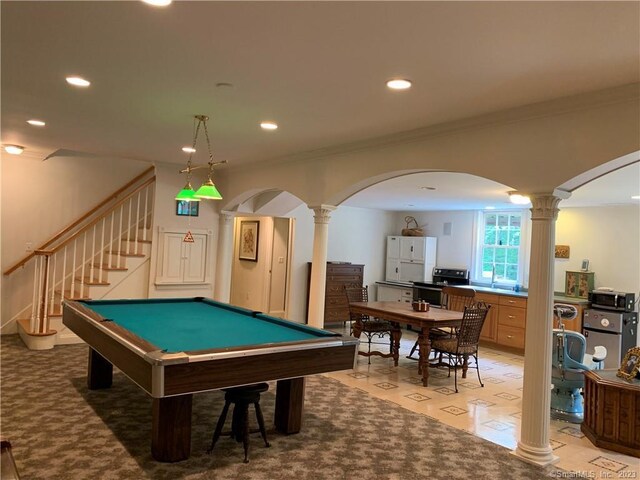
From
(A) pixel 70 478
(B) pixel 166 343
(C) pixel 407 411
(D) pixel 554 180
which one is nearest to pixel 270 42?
(B) pixel 166 343

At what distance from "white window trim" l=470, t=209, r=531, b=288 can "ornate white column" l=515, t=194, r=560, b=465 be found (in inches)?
198

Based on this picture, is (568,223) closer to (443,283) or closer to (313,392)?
(443,283)

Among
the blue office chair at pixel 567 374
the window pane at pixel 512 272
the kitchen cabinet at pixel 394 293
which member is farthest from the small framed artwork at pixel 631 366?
the kitchen cabinet at pixel 394 293

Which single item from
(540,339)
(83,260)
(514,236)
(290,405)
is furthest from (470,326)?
(83,260)

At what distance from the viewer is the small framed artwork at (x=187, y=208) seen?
7.17 meters

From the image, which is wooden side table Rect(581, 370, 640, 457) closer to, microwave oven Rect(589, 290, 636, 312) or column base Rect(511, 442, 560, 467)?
column base Rect(511, 442, 560, 467)

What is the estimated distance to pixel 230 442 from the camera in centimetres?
351

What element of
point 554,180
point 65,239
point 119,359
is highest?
point 554,180

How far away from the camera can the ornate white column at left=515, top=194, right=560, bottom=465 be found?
135 inches

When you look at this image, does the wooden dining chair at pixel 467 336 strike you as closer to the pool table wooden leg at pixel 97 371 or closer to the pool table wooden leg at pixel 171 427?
the pool table wooden leg at pixel 171 427

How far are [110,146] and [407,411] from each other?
459cm

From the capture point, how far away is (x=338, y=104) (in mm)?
3646

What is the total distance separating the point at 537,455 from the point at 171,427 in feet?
8.57

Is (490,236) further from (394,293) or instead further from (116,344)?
(116,344)
